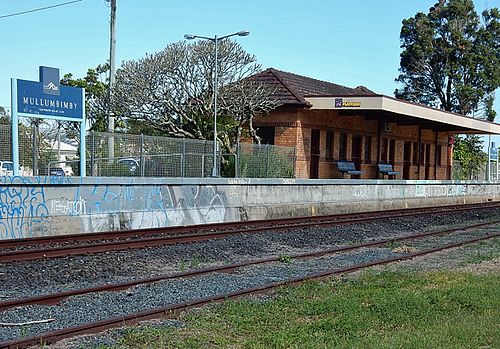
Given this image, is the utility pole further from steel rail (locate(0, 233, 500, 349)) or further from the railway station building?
steel rail (locate(0, 233, 500, 349))

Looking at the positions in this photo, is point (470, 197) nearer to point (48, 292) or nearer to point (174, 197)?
point (174, 197)

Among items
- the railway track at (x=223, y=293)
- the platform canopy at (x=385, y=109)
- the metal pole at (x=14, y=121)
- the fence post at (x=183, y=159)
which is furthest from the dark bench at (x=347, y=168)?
the metal pole at (x=14, y=121)

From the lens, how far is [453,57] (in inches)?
2640

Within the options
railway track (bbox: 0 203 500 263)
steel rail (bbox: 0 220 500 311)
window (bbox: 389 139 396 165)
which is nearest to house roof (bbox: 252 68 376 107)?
window (bbox: 389 139 396 165)

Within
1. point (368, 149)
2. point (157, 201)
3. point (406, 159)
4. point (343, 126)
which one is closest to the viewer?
point (157, 201)

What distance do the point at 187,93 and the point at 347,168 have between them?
1038 centimetres

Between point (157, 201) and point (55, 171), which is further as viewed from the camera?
point (55, 171)

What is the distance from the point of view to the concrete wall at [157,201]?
52.7 feet

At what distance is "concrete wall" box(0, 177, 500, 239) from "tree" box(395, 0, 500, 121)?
40.6 metres

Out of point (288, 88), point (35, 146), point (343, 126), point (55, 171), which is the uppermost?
point (288, 88)

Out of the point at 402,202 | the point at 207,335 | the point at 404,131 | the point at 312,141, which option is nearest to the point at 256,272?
→ the point at 207,335

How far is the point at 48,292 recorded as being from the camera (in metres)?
10.0

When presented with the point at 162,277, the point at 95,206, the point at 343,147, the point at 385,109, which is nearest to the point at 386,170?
the point at 343,147

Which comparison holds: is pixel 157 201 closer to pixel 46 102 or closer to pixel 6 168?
pixel 46 102
